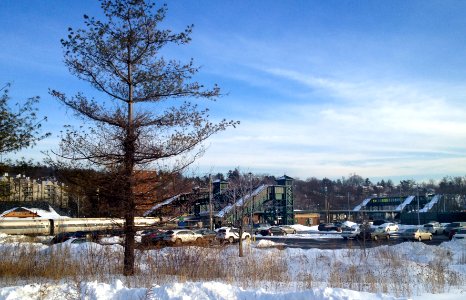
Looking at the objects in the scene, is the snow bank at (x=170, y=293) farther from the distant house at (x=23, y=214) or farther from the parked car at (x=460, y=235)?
the distant house at (x=23, y=214)

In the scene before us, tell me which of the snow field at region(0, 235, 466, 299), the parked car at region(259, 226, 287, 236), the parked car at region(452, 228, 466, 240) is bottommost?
the parked car at region(259, 226, 287, 236)

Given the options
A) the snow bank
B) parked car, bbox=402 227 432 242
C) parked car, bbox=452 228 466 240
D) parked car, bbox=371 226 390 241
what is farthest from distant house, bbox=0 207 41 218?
the snow bank

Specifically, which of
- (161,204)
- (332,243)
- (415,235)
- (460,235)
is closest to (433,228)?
(415,235)

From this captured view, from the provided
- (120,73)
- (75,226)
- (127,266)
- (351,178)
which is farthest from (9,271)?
(351,178)

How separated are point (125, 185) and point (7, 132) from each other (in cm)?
522

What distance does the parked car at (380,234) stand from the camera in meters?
41.4

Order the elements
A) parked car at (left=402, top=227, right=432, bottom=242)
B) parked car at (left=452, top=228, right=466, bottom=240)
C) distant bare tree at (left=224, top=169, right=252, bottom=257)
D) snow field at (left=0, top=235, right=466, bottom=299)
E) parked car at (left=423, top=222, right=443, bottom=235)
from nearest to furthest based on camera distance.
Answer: snow field at (left=0, top=235, right=466, bottom=299), distant bare tree at (left=224, top=169, right=252, bottom=257), parked car at (left=452, top=228, right=466, bottom=240), parked car at (left=402, top=227, right=432, bottom=242), parked car at (left=423, top=222, right=443, bottom=235)

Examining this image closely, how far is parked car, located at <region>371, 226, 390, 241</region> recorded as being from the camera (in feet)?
136

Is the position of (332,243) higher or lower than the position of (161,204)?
lower

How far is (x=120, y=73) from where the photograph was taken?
462 inches

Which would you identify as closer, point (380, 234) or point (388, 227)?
point (380, 234)

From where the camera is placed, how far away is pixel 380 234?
42.1 metres

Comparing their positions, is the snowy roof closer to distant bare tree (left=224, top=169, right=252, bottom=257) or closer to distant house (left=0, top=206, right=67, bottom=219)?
distant bare tree (left=224, top=169, right=252, bottom=257)

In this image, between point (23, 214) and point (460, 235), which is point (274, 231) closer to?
point (460, 235)
